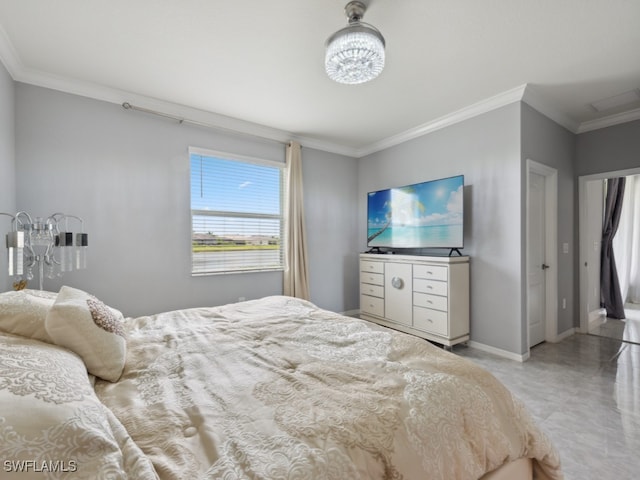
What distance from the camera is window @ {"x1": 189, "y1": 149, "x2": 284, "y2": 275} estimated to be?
3.35m

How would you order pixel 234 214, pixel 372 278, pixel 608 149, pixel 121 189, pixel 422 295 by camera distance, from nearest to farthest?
1. pixel 121 189
2. pixel 422 295
3. pixel 608 149
4. pixel 234 214
5. pixel 372 278

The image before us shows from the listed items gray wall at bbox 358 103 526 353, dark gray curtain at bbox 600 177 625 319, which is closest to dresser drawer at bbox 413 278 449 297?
gray wall at bbox 358 103 526 353

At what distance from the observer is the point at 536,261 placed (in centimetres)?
329

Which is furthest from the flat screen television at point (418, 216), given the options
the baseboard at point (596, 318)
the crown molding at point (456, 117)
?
the baseboard at point (596, 318)

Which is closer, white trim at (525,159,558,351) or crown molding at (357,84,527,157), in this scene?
crown molding at (357,84,527,157)

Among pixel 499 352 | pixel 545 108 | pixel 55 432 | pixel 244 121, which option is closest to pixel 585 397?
pixel 499 352

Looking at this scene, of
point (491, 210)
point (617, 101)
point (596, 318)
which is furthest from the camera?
point (596, 318)

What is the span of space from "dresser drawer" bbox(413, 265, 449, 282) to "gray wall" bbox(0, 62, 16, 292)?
3.72 m

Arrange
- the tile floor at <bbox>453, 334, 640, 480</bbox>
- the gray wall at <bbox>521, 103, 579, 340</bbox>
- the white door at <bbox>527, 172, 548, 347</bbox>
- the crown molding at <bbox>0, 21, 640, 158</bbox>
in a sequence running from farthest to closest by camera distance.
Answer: the white door at <bbox>527, 172, 548, 347</bbox>
the gray wall at <bbox>521, 103, 579, 340</bbox>
the crown molding at <bbox>0, 21, 640, 158</bbox>
the tile floor at <bbox>453, 334, 640, 480</bbox>

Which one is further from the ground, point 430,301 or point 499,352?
point 430,301

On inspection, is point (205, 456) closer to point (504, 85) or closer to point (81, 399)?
point (81, 399)

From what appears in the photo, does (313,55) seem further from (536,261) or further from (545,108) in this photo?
(536,261)

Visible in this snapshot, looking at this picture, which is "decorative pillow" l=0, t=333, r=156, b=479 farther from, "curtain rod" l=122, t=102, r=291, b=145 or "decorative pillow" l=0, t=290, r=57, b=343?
"curtain rod" l=122, t=102, r=291, b=145

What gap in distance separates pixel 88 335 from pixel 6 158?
214cm
